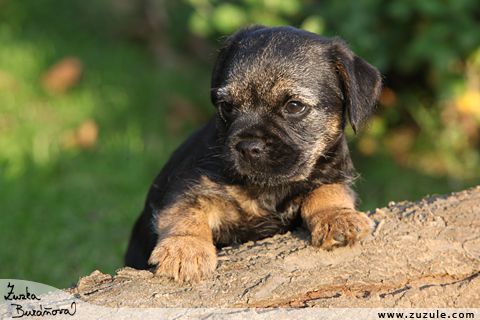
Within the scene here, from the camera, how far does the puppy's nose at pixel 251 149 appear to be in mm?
2781

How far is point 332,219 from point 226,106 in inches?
41.3

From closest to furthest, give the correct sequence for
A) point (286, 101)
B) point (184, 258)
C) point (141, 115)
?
point (184, 258)
point (286, 101)
point (141, 115)

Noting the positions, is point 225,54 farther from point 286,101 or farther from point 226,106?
point 286,101

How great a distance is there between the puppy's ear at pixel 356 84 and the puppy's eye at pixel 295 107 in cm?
32

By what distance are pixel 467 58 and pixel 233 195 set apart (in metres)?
4.11

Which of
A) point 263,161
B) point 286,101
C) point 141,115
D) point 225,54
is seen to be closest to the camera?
point 263,161

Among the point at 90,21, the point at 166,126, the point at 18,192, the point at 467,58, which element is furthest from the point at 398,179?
the point at 90,21

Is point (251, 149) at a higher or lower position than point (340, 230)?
higher

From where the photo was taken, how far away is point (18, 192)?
5.20 metres

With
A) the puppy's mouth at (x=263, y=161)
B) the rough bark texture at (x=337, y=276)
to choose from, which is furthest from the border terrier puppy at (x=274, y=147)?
the rough bark texture at (x=337, y=276)

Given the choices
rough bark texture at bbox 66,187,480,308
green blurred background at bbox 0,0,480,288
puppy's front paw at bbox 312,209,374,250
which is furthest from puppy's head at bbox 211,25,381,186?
green blurred background at bbox 0,0,480,288

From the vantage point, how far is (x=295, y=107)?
305cm

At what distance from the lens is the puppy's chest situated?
309 centimetres

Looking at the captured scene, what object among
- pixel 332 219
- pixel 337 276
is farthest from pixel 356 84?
pixel 337 276
